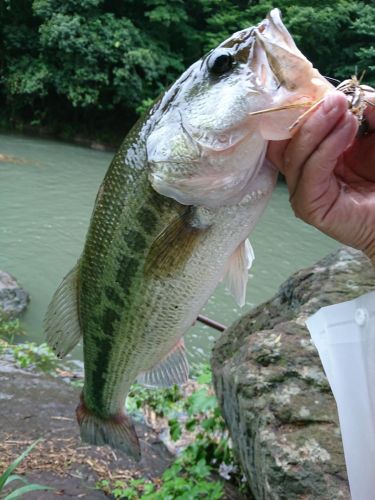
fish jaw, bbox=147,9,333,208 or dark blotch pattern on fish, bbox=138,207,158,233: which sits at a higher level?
fish jaw, bbox=147,9,333,208

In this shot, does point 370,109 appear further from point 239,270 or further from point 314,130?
point 239,270

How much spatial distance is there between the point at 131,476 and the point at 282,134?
109 inches

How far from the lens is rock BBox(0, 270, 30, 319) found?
19.1 feet

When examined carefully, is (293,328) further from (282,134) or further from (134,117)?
(134,117)

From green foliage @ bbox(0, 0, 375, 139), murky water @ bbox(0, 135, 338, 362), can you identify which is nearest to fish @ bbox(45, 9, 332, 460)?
murky water @ bbox(0, 135, 338, 362)

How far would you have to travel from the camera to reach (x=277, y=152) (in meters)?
1.39

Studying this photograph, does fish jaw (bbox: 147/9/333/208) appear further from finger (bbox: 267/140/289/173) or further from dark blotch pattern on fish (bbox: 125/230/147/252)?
dark blotch pattern on fish (bbox: 125/230/147/252)

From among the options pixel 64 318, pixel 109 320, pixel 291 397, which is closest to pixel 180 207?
pixel 109 320

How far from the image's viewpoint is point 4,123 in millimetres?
20422

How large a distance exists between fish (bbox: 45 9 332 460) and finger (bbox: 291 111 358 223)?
95 mm

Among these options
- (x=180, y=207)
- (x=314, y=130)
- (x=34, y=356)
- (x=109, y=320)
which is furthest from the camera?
(x=34, y=356)

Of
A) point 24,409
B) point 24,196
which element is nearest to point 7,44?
point 24,196

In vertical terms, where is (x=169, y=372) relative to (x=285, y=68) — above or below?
below

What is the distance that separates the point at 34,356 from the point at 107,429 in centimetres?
314
